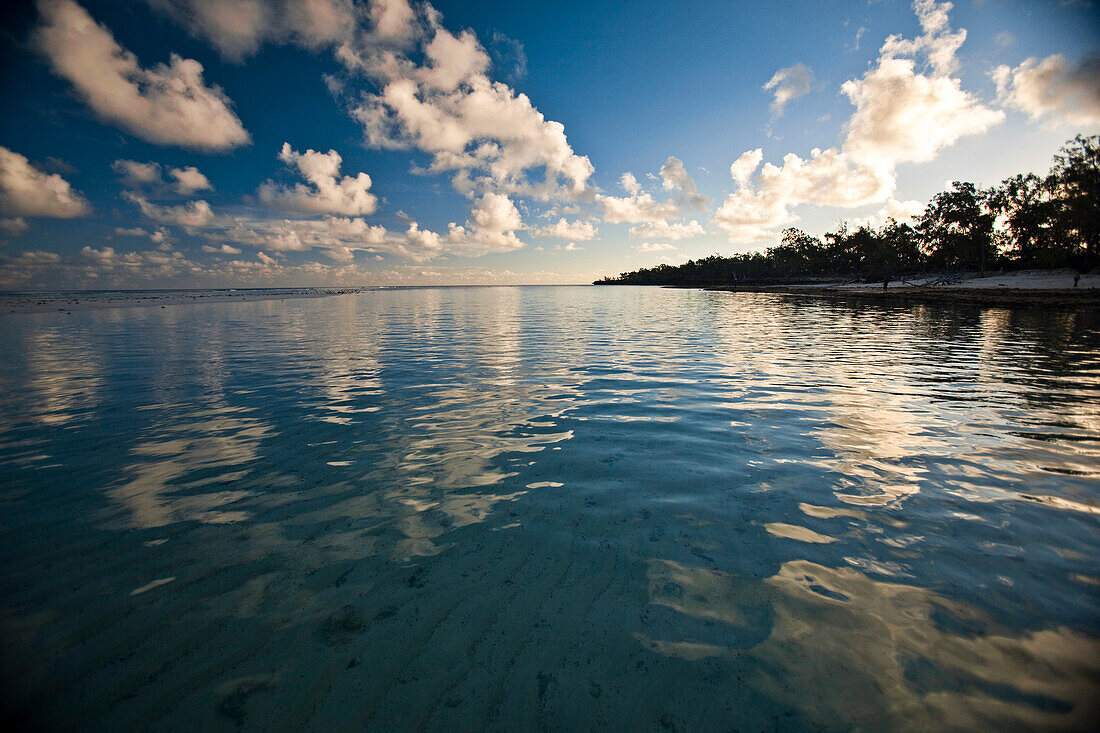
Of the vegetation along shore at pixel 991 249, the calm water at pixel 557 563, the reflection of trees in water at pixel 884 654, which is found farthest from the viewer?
the vegetation along shore at pixel 991 249

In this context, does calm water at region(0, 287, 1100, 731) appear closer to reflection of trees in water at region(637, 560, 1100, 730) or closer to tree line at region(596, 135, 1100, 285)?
reflection of trees in water at region(637, 560, 1100, 730)

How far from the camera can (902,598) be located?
13.2ft

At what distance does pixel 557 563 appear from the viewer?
4727mm

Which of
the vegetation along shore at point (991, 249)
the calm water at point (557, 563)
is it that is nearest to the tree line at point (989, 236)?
the vegetation along shore at point (991, 249)

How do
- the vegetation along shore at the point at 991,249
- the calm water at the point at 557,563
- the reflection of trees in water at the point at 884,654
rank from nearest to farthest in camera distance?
the reflection of trees in water at the point at 884,654, the calm water at the point at 557,563, the vegetation along shore at the point at 991,249

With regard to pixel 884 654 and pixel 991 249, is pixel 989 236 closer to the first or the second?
pixel 991 249

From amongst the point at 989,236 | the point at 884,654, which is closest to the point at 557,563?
the point at 884,654

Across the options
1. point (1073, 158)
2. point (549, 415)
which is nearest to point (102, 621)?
point (549, 415)

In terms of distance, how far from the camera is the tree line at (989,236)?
52.4 meters

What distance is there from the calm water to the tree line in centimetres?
7154

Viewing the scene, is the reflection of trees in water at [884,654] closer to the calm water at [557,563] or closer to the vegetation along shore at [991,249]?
the calm water at [557,563]

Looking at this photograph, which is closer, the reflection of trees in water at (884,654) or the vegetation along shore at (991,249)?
the reflection of trees in water at (884,654)

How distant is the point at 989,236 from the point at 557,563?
127 metres

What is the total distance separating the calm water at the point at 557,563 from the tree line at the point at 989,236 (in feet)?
235
